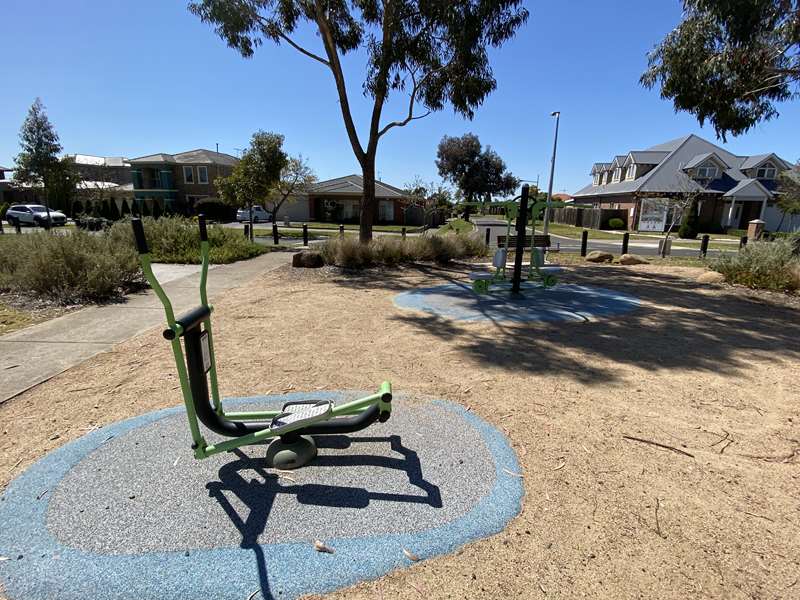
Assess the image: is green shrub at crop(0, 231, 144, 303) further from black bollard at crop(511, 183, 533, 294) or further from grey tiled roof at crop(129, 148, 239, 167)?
grey tiled roof at crop(129, 148, 239, 167)

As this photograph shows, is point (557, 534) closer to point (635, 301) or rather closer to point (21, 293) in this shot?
point (635, 301)

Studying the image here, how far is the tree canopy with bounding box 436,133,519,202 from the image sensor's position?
44.6 meters

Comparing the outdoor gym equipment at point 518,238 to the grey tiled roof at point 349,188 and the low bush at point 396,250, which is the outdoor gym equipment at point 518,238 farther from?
the grey tiled roof at point 349,188

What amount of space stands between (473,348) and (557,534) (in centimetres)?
282

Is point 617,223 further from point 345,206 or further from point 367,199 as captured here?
point 367,199

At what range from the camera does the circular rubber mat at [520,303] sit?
20.8 ft

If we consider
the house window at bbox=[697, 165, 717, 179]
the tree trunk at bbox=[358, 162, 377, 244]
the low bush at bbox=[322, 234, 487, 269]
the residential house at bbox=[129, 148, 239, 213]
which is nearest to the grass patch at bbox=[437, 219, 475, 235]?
the low bush at bbox=[322, 234, 487, 269]

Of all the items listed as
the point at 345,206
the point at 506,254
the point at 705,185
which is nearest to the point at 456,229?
the point at 506,254

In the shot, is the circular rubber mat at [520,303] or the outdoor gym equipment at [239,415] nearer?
the outdoor gym equipment at [239,415]

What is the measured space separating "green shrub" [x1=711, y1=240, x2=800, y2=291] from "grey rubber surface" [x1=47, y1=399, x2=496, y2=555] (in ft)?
29.0

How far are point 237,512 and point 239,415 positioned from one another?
2.20 ft

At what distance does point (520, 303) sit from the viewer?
7.21 metres

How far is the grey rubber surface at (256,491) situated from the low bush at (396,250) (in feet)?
27.3

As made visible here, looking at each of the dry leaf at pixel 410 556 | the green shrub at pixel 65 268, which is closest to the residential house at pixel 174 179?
the green shrub at pixel 65 268
